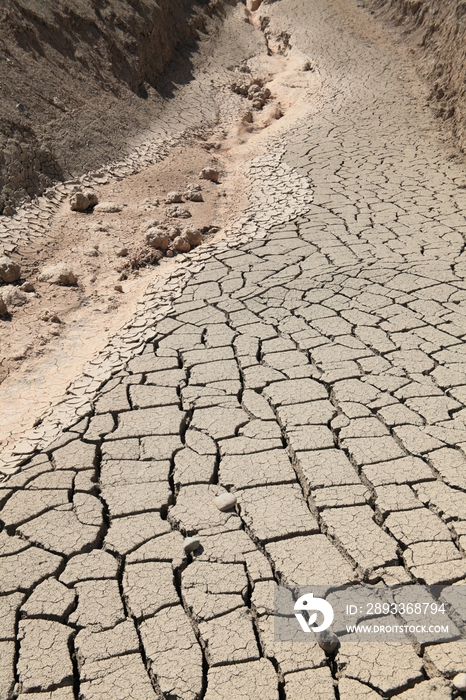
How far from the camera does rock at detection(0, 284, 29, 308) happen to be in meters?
4.29

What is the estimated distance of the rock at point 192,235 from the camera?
5020mm

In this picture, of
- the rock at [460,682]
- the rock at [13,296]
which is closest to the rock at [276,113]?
the rock at [13,296]

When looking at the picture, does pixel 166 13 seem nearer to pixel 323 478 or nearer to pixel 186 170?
pixel 186 170

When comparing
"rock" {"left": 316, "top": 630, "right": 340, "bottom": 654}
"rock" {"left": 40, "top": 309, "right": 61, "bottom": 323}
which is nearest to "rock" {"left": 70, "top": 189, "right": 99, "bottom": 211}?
"rock" {"left": 40, "top": 309, "right": 61, "bottom": 323}

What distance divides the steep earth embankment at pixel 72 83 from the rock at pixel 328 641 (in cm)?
443

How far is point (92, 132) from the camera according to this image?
6543 mm

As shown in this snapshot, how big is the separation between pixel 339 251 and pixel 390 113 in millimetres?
3751

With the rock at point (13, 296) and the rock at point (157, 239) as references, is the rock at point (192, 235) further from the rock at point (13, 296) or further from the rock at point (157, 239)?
the rock at point (13, 296)

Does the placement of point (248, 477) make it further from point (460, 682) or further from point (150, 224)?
point (150, 224)

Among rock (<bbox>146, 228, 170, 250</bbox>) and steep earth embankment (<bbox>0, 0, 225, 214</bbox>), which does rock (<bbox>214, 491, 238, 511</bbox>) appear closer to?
rock (<bbox>146, 228, 170, 250</bbox>)

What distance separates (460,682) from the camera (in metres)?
1.73

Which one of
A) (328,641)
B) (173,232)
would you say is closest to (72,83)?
(173,232)

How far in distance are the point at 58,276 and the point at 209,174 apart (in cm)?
253
